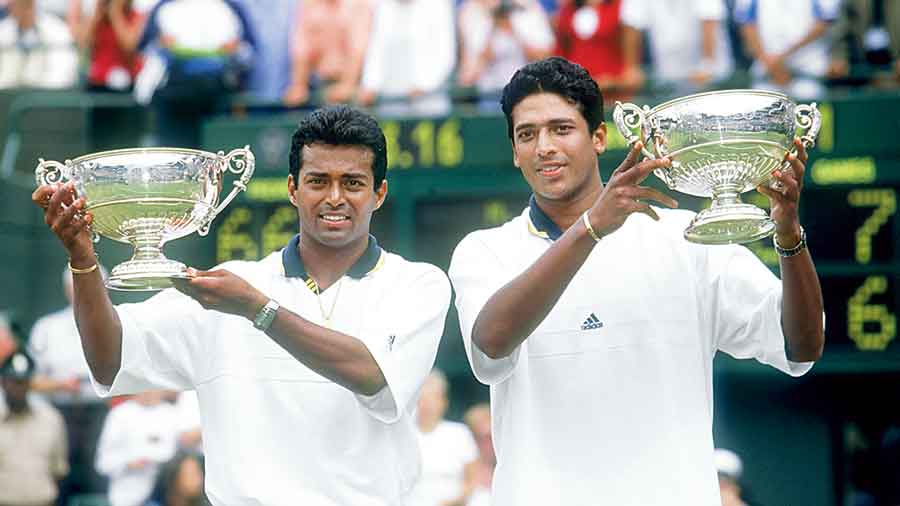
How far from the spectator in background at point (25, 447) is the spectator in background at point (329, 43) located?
2288 mm

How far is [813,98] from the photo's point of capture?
907 centimetres

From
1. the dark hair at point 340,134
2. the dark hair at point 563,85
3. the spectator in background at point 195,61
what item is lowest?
the dark hair at point 340,134

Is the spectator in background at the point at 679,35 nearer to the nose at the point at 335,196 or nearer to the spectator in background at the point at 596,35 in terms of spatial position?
the spectator in background at the point at 596,35

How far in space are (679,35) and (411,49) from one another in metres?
1.57

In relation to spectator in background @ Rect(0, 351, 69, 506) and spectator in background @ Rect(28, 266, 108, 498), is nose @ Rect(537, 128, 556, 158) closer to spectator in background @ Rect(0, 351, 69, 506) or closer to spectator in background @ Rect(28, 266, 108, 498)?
spectator in background @ Rect(0, 351, 69, 506)

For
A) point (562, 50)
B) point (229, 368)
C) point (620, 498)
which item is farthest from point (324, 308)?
point (562, 50)

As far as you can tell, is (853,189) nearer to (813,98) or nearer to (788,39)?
(813,98)

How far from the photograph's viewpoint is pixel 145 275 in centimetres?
421

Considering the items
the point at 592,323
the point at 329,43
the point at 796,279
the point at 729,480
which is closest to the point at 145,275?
the point at 592,323

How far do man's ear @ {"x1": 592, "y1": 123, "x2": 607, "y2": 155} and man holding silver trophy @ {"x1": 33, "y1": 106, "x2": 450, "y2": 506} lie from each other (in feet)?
1.91

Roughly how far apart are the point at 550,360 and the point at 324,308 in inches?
24.7

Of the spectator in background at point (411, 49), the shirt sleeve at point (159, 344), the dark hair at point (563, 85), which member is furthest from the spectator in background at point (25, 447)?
the dark hair at point (563, 85)

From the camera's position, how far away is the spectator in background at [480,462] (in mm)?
8672

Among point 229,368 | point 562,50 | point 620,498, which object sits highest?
point 562,50
